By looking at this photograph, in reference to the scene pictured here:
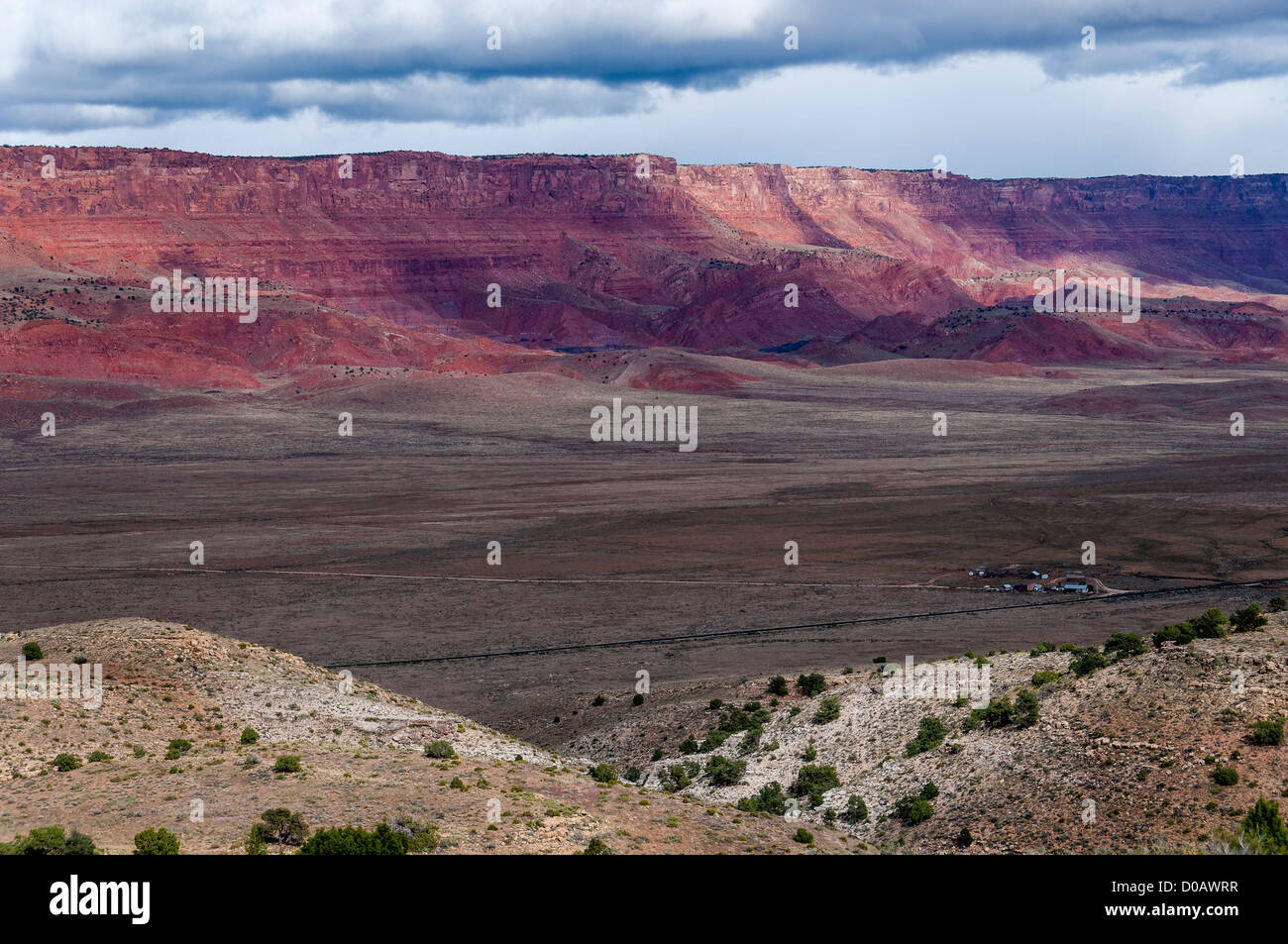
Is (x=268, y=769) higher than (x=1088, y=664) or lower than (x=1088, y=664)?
lower

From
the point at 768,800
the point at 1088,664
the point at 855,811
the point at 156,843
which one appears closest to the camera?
the point at 156,843

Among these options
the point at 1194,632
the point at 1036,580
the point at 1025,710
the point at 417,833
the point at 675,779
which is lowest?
the point at 675,779

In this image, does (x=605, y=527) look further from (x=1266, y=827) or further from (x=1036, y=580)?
(x=1266, y=827)

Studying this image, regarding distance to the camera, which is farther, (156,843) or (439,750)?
(439,750)

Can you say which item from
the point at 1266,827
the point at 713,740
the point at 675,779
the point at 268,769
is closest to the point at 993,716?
the point at 713,740
